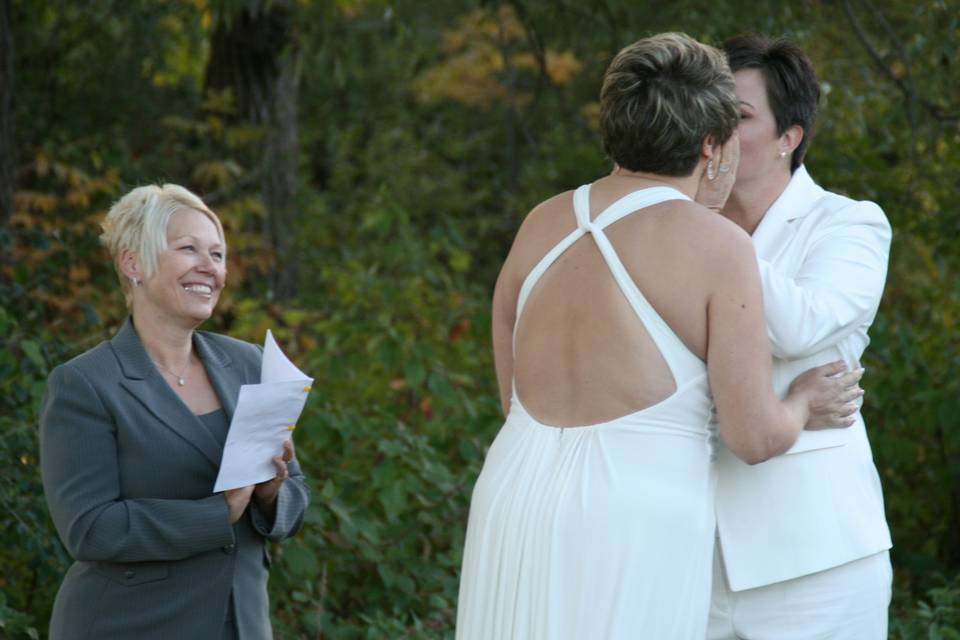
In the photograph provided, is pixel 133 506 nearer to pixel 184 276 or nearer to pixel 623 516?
pixel 184 276

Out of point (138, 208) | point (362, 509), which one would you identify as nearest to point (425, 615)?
point (362, 509)

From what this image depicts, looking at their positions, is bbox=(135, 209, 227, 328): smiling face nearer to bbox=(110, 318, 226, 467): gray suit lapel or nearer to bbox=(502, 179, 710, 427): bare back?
bbox=(110, 318, 226, 467): gray suit lapel

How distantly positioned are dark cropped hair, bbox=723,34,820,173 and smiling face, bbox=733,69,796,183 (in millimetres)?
15

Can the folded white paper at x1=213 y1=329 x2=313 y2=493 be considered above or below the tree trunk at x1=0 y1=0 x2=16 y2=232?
below

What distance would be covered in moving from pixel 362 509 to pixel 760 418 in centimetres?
272

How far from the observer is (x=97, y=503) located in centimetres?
284

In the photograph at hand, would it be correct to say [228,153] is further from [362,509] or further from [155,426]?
[155,426]

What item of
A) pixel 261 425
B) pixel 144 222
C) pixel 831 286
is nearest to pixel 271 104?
pixel 144 222

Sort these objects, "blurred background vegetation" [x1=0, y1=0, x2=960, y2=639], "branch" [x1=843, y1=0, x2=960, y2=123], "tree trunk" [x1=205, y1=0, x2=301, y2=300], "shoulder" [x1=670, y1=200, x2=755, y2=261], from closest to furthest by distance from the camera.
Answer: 1. "shoulder" [x1=670, y1=200, x2=755, y2=261]
2. "blurred background vegetation" [x1=0, y1=0, x2=960, y2=639]
3. "branch" [x1=843, y1=0, x2=960, y2=123]
4. "tree trunk" [x1=205, y1=0, x2=301, y2=300]

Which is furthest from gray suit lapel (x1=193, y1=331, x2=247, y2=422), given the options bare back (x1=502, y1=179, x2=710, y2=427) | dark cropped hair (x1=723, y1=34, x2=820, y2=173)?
dark cropped hair (x1=723, y1=34, x2=820, y2=173)

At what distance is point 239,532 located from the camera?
3107 mm

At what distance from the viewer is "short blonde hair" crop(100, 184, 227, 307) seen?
306 centimetres

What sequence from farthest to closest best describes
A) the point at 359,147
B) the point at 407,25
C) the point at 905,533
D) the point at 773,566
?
the point at 359,147 < the point at 407,25 < the point at 905,533 < the point at 773,566

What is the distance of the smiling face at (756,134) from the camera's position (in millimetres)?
2973
